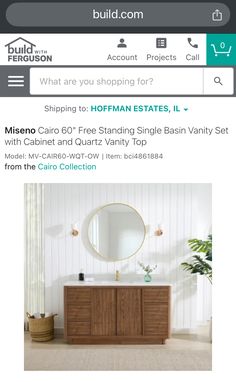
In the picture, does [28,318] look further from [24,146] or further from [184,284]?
[24,146]

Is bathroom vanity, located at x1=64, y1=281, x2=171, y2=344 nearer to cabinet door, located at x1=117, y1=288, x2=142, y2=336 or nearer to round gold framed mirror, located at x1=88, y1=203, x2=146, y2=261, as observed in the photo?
cabinet door, located at x1=117, y1=288, x2=142, y2=336

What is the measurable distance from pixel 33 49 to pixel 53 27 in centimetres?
8

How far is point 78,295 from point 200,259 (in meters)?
1.40

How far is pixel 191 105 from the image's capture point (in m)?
1.14

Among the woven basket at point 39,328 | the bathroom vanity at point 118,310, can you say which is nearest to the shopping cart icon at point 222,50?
the bathroom vanity at point 118,310

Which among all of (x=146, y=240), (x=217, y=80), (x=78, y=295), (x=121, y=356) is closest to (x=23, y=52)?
(x=217, y=80)

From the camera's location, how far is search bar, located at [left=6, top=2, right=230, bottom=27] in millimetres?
1076

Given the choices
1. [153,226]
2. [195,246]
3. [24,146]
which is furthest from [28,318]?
[24,146]

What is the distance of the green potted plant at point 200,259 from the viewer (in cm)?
438

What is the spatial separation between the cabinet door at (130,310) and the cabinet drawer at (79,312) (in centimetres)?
33

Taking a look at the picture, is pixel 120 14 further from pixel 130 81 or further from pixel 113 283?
pixel 113 283

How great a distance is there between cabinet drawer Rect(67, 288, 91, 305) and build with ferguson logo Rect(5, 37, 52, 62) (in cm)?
353

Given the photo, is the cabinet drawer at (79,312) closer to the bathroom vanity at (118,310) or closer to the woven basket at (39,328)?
the bathroom vanity at (118,310)

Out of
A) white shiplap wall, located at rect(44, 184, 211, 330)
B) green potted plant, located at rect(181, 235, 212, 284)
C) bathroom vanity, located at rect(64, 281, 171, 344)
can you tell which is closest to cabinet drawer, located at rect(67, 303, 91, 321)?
bathroom vanity, located at rect(64, 281, 171, 344)
